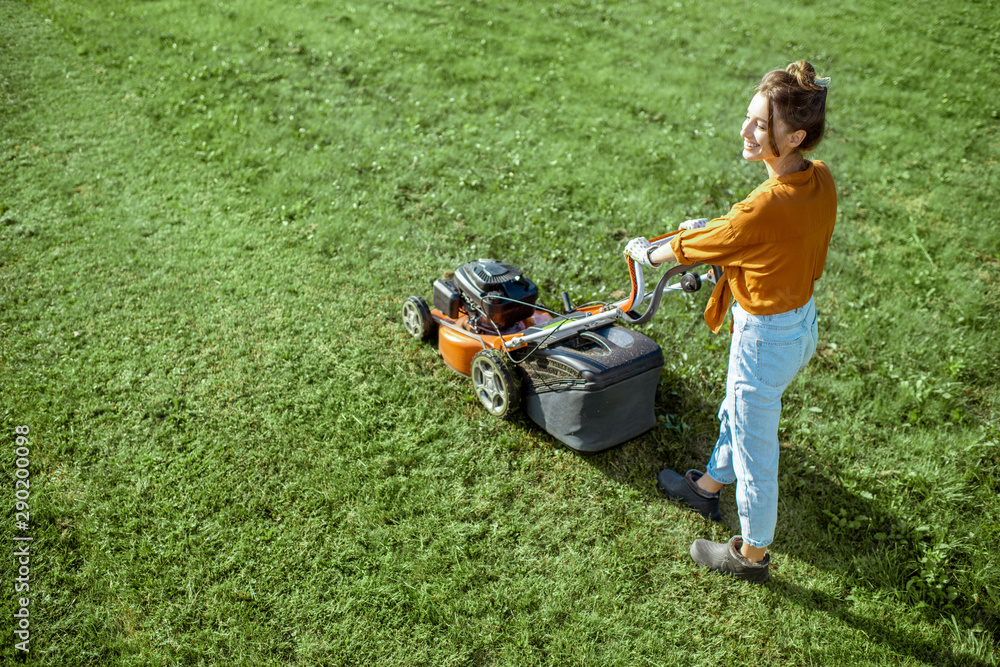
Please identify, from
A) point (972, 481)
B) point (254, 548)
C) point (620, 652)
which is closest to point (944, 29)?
point (972, 481)

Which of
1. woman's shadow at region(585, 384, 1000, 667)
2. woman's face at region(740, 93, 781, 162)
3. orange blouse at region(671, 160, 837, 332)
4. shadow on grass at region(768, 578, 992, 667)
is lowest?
shadow on grass at region(768, 578, 992, 667)

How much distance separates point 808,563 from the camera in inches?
129

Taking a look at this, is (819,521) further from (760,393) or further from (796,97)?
(796,97)

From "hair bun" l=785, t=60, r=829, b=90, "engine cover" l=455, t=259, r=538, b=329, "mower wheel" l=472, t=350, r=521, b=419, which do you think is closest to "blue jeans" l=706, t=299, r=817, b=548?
"hair bun" l=785, t=60, r=829, b=90

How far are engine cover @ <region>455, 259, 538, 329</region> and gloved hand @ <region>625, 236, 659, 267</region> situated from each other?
1.00 meters

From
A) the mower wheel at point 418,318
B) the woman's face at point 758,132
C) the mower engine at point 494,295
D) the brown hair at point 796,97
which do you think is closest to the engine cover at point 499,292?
the mower engine at point 494,295

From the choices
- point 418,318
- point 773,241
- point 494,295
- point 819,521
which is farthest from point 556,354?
point 819,521

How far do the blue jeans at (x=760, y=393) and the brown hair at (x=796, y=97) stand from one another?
732 mm

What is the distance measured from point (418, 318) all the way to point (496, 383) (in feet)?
2.91

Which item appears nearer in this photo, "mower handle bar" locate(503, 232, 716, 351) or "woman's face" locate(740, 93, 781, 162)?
"woman's face" locate(740, 93, 781, 162)

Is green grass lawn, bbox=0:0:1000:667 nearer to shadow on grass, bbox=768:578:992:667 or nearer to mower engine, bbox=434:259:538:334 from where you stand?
shadow on grass, bbox=768:578:992:667

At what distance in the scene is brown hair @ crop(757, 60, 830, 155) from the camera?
2287 millimetres

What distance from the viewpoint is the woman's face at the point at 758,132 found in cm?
238

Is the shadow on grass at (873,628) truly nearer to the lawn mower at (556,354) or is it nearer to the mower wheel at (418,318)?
the lawn mower at (556,354)
